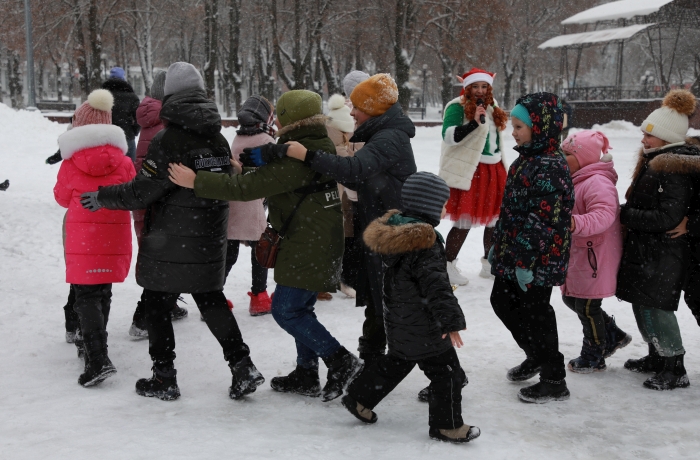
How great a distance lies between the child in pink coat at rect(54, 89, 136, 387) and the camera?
4.22 m

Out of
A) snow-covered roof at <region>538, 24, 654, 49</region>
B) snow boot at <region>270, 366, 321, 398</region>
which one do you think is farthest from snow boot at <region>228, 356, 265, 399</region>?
snow-covered roof at <region>538, 24, 654, 49</region>

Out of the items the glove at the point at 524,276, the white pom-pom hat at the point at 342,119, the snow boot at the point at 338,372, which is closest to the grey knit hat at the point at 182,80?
the snow boot at the point at 338,372

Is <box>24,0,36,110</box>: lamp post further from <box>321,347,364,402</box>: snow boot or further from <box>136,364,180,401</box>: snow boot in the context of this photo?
<box>321,347,364,402</box>: snow boot

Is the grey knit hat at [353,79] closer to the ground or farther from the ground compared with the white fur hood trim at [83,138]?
farther from the ground

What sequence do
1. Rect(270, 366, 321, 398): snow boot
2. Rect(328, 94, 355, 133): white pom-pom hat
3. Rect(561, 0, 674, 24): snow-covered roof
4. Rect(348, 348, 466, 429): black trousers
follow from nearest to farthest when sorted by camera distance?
Rect(348, 348, 466, 429): black trousers
Rect(270, 366, 321, 398): snow boot
Rect(328, 94, 355, 133): white pom-pom hat
Rect(561, 0, 674, 24): snow-covered roof

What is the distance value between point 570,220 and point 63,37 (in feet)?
110

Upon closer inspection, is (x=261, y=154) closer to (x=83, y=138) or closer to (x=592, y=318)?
(x=83, y=138)

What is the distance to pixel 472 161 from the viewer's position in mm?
6426

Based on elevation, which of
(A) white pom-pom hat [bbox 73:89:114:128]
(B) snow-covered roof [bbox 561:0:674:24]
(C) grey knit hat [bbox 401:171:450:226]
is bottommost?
(C) grey knit hat [bbox 401:171:450:226]

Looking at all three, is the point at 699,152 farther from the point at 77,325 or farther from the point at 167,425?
the point at 77,325

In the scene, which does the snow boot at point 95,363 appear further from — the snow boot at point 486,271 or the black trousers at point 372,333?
the snow boot at point 486,271

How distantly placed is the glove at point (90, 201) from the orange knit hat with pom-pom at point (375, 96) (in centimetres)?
157

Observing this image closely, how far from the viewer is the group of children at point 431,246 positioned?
341cm

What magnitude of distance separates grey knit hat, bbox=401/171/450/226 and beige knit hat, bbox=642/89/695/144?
1.66 meters
